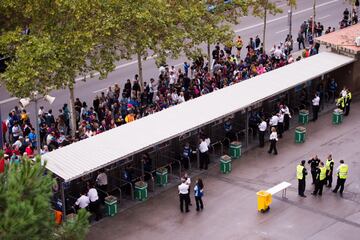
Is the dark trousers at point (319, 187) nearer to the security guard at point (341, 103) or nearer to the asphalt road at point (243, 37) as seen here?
the security guard at point (341, 103)

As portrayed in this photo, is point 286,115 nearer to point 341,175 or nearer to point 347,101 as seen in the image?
point 347,101

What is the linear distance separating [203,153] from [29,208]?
1497 centimetres

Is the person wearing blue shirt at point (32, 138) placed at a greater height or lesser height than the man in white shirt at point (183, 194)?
greater

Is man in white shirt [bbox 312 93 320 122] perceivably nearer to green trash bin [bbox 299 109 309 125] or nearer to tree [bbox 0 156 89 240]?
green trash bin [bbox 299 109 309 125]

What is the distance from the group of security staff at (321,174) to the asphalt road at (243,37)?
14421 millimetres

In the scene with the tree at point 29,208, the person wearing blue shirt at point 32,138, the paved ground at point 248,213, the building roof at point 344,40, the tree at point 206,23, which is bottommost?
the paved ground at point 248,213

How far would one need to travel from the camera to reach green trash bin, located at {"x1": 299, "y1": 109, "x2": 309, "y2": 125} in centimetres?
3484

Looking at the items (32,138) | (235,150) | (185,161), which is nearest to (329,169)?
(235,150)

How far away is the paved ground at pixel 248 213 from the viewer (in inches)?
1008

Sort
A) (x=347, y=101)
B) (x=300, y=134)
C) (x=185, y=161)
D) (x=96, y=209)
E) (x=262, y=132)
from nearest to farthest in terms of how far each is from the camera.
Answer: (x=96, y=209) → (x=185, y=161) → (x=262, y=132) → (x=300, y=134) → (x=347, y=101)

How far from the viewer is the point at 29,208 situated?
619 inches

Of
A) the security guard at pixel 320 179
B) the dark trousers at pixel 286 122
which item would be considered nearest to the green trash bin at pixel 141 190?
the security guard at pixel 320 179

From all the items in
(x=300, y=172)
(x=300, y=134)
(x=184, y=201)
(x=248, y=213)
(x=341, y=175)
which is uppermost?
(x=300, y=172)

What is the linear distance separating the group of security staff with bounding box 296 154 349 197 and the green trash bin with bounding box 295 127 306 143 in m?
4.47
